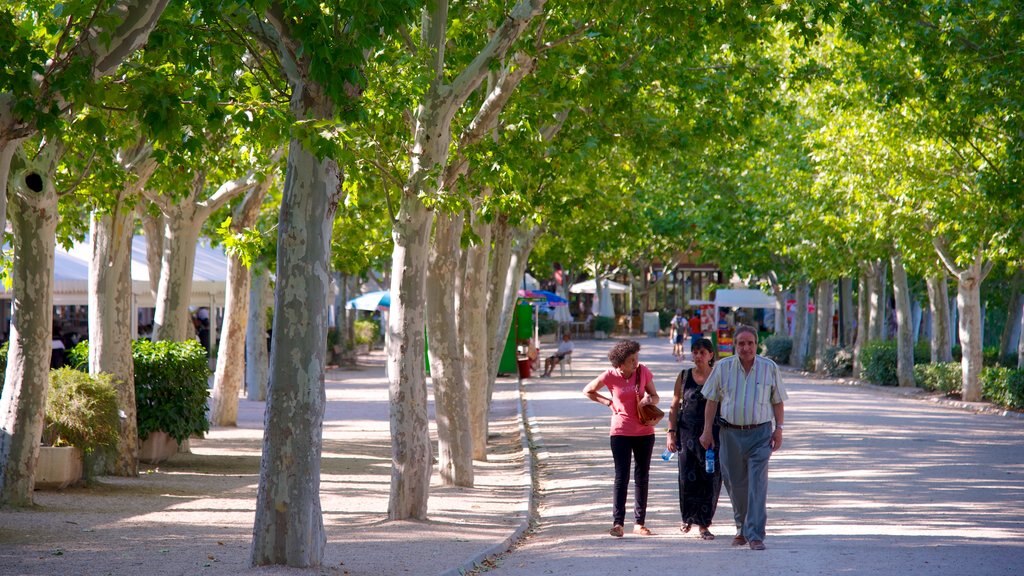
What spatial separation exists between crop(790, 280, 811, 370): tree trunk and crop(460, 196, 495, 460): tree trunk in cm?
2958

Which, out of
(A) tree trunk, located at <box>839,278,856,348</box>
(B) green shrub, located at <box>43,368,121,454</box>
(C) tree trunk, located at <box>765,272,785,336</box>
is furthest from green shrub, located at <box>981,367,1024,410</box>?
(C) tree trunk, located at <box>765,272,785,336</box>

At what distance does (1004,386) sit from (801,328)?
2068 centimetres

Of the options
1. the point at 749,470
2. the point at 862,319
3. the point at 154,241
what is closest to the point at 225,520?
the point at 749,470

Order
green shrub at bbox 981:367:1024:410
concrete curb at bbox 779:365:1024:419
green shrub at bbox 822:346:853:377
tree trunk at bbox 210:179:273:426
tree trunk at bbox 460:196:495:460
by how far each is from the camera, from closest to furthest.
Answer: tree trunk at bbox 460:196:495:460 < tree trunk at bbox 210:179:273:426 < green shrub at bbox 981:367:1024:410 < concrete curb at bbox 779:365:1024:419 < green shrub at bbox 822:346:853:377

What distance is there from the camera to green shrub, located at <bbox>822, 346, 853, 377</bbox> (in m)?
41.6

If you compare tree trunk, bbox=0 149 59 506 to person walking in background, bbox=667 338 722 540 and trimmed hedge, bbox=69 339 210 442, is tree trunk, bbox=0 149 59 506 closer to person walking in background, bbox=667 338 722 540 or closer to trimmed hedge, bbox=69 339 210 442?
trimmed hedge, bbox=69 339 210 442

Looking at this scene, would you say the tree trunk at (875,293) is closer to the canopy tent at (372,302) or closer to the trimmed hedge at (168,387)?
the canopy tent at (372,302)

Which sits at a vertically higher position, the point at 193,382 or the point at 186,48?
the point at 186,48

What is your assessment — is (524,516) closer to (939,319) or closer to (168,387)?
(168,387)

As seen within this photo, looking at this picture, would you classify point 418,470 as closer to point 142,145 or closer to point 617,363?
point 617,363

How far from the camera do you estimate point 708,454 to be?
33.4ft

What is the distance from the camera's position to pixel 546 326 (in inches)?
2699

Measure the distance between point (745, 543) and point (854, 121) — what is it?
19224 millimetres

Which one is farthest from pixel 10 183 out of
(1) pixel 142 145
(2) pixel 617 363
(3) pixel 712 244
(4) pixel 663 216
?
(4) pixel 663 216
